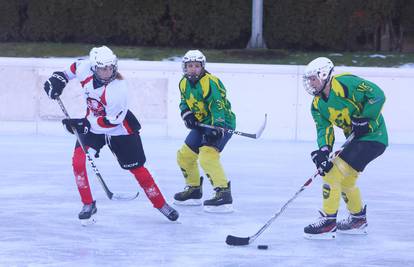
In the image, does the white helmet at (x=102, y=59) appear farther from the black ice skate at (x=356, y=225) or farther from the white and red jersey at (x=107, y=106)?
the black ice skate at (x=356, y=225)

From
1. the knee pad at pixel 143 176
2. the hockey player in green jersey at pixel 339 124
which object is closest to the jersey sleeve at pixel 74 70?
the knee pad at pixel 143 176

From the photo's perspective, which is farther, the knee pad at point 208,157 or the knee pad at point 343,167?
the knee pad at point 208,157

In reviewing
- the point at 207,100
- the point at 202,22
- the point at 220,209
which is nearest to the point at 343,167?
the point at 220,209

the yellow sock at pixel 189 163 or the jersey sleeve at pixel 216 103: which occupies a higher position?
the jersey sleeve at pixel 216 103

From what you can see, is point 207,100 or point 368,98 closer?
point 368,98

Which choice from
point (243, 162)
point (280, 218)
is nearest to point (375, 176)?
point (243, 162)

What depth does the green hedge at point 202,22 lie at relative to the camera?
10070 millimetres

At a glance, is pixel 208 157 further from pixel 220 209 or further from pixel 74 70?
pixel 74 70

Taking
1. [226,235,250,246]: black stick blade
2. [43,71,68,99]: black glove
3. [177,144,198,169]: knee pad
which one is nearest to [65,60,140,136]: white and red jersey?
[43,71,68,99]: black glove

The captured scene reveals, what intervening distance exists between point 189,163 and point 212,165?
10.9 inches

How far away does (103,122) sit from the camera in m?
4.46

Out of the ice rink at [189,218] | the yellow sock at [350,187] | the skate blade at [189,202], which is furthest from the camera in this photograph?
the skate blade at [189,202]

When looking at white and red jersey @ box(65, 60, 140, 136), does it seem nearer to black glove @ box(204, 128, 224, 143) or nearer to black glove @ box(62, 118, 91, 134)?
black glove @ box(62, 118, 91, 134)

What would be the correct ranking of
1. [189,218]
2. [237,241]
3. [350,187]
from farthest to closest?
[189,218] < [350,187] < [237,241]
